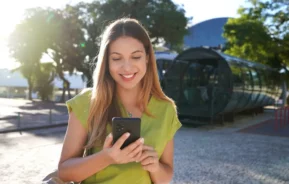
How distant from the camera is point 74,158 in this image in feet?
6.34

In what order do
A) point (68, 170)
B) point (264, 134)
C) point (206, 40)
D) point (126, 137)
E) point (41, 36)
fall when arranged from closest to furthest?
1. point (126, 137)
2. point (68, 170)
3. point (264, 134)
4. point (41, 36)
5. point (206, 40)

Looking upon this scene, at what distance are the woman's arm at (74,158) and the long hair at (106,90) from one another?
0.19 ft

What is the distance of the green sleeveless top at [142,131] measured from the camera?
76.4 inches

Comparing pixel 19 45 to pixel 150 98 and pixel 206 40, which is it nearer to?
pixel 150 98

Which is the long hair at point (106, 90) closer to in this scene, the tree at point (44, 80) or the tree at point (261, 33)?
the tree at point (261, 33)

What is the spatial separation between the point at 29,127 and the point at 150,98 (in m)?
12.1

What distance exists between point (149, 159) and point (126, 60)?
0.60 m

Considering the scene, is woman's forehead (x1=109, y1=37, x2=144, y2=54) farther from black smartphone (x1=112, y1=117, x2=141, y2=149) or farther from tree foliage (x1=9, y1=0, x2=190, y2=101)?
tree foliage (x1=9, y1=0, x2=190, y2=101)

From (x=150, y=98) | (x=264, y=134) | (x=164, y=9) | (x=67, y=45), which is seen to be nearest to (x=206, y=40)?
(x=164, y=9)

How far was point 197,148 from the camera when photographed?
957 centimetres

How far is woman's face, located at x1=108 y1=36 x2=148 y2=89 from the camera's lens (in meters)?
2.04

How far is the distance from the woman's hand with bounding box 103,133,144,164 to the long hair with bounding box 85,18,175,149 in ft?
0.58

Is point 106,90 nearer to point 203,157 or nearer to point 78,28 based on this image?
point 203,157

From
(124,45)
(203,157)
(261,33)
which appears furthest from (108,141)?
(261,33)
